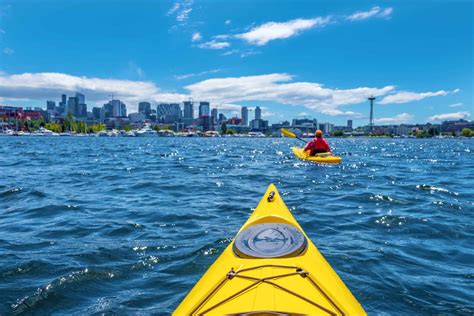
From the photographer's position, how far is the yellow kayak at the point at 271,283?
9.64 ft

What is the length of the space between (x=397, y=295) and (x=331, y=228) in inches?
115

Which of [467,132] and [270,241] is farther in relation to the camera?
[467,132]

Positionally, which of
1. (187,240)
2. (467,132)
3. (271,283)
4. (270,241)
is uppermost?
(467,132)

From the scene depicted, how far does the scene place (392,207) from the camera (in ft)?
30.3

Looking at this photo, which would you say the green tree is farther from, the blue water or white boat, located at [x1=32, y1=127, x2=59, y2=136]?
the blue water

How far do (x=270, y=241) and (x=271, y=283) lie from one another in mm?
861

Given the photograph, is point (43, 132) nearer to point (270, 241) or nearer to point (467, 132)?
point (270, 241)

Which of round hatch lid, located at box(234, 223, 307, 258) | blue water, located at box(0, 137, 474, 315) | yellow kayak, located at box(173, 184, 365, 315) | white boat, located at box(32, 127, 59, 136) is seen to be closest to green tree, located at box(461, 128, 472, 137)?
white boat, located at box(32, 127, 59, 136)

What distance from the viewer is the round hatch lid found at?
3805 mm

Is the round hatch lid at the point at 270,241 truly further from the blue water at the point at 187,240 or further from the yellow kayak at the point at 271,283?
the blue water at the point at 187,240

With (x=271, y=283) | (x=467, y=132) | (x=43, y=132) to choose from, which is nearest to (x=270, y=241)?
(x=271, y=283)

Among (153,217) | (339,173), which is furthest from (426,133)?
(153,217)

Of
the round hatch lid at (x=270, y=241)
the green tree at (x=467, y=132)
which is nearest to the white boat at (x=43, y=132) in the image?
the round hatch lid at (x=270, y=241)

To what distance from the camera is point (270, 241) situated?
4043 mm
